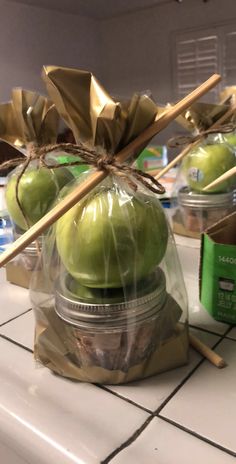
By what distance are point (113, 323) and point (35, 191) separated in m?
0.25

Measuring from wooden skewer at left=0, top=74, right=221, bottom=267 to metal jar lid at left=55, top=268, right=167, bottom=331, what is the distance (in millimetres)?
75

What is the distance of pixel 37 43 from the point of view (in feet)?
6.57

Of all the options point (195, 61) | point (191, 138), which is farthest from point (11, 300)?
point (195, 61)

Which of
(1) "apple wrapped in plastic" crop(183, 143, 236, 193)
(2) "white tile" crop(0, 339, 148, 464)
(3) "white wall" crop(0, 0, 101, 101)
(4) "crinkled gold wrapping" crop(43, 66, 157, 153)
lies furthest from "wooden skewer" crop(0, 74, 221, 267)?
(3) "white wall" crop(0, 0, 101, 101)

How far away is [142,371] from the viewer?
1.24 ft

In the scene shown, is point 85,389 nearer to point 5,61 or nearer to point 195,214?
point 195,214

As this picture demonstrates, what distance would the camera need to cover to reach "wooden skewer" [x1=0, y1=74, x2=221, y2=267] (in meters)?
0.33

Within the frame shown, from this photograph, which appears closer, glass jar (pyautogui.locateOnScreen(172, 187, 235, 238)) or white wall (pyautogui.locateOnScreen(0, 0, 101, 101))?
glass jar (pyautogui.locateOnScreen(172, 187, 235, 238))

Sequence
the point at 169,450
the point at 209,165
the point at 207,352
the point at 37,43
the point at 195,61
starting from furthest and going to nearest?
1. the point at 37,43
2. the point at 195,61
3. the point at 209,165
4. the point at 207,352
5. the point at 169,450

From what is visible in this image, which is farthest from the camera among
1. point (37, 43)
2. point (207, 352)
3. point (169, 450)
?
point (37, 43)

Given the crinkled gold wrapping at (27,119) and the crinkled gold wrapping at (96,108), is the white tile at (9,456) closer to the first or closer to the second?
the crinkled gold wrapping at (96,108)

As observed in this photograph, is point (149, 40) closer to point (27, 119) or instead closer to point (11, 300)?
point (27, 119)

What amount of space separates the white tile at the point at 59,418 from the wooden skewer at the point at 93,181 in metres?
0.12

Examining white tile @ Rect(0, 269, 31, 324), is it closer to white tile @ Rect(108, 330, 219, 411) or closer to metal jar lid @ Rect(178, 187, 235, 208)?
white tile @ Rect(108, 330, 219, 411)
